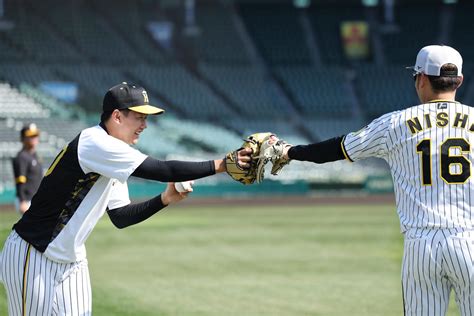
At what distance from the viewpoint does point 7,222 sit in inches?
829

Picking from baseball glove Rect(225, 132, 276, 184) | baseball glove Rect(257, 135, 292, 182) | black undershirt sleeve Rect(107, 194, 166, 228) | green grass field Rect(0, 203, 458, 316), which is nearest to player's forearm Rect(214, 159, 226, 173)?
baseball glove Rect(225, 132, 276, 184)

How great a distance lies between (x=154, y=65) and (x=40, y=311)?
118ft

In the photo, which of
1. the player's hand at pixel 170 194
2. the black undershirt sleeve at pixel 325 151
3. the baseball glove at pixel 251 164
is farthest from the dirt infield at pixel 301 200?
the black undershirt sleeve at pixel 325 151

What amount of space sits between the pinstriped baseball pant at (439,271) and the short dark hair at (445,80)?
2.91ft

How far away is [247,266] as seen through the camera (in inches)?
580

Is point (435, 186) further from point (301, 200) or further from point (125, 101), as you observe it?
point (301, 200)

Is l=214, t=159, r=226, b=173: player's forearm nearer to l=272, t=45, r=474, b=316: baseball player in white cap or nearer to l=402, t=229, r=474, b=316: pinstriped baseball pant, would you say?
l=272, t=45, r=474, b=316: baseball player in white cap

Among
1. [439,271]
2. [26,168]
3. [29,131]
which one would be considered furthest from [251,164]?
[26,168]

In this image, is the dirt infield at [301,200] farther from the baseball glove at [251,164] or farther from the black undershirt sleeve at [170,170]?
the black undershirt sleeve at [170,170]

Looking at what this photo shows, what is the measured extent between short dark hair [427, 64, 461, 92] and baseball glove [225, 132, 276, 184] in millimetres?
1487

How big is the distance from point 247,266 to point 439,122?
9.46 metres

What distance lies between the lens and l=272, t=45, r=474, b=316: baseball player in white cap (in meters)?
5.43

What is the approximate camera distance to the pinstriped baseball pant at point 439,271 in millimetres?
5395

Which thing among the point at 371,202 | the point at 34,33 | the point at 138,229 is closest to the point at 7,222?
the point at 138,229
